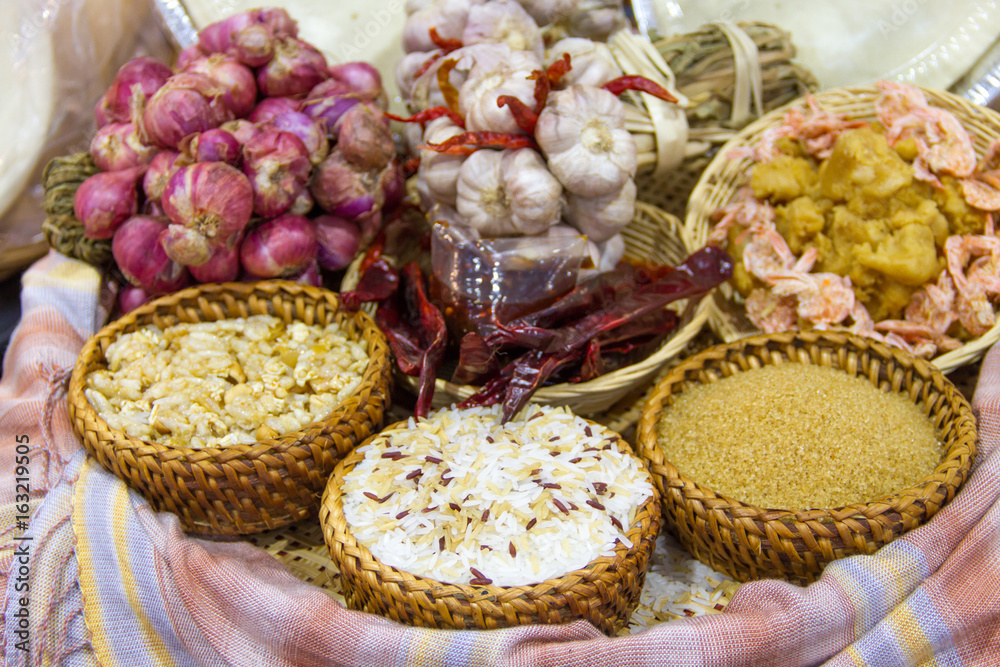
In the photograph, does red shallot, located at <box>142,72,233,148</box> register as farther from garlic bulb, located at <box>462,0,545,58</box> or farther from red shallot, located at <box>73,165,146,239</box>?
garlic bulb, located at <box>462,0,545,58</box>

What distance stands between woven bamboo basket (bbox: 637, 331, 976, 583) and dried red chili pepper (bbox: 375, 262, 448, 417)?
0.41 m

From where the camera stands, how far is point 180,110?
148 centimetres

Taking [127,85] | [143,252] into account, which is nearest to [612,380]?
[143,252]

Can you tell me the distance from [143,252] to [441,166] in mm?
641

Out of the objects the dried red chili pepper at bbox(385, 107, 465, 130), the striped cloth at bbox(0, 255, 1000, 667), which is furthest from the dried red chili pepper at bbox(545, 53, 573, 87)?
the striped cloth at bbox(0, 255, 1000, 667)

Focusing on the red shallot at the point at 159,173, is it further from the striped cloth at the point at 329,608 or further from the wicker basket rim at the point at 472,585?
the wicker basket rim at the point at 472,585

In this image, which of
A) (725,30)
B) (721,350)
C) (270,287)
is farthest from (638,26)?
(270,287)

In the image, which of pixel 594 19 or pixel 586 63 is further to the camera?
pixel 594 19

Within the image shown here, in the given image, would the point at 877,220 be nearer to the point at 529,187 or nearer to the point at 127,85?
the point at 529,187

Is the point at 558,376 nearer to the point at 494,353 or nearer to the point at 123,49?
the point at 494,353

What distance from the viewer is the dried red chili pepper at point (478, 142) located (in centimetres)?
145

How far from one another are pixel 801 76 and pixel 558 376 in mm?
1206

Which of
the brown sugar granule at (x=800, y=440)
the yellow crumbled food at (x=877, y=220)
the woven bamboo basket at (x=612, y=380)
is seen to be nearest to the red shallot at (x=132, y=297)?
the woven bamboo basket at (x=612, y=380)

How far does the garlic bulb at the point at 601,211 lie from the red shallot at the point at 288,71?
696 mm
